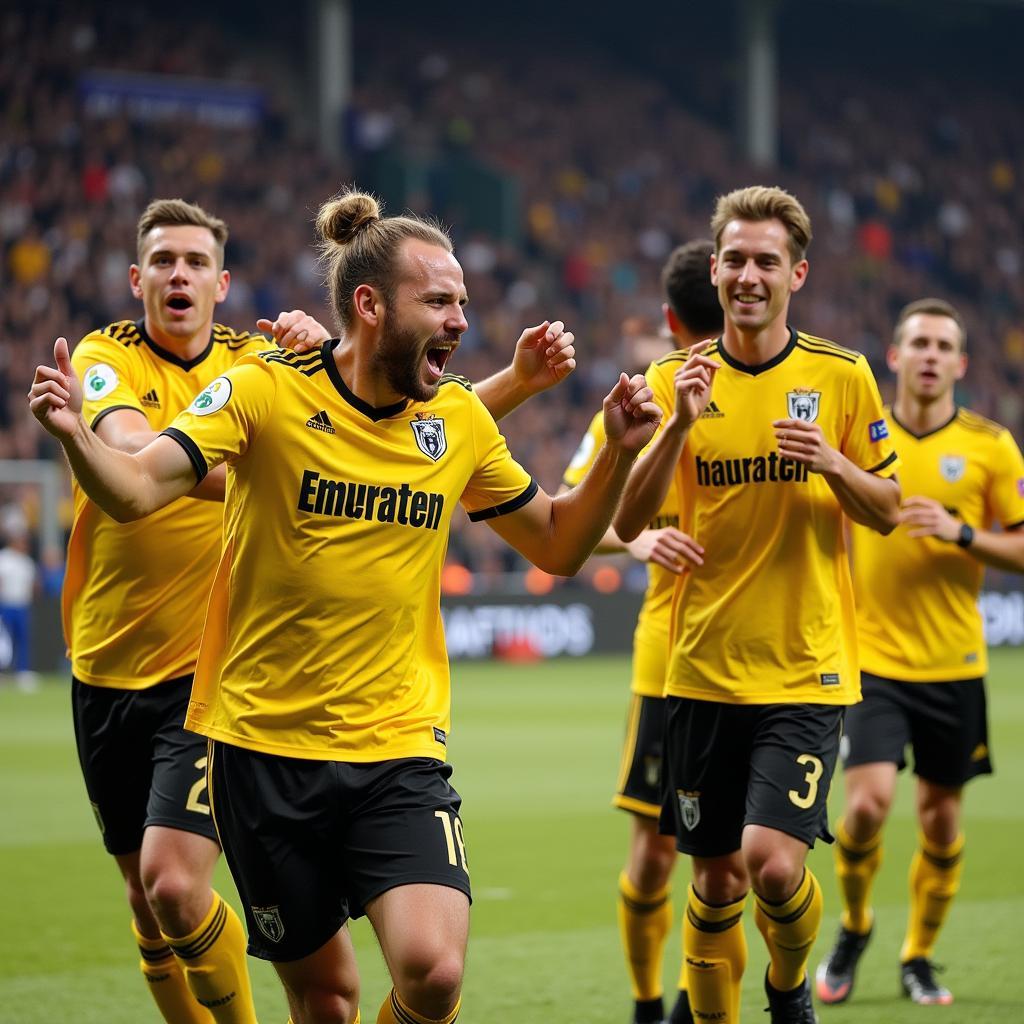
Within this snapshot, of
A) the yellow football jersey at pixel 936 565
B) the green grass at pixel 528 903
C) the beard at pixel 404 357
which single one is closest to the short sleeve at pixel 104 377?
the beard at pixel 404 357

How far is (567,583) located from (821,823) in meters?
21.2

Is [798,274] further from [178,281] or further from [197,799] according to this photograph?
[197,799]

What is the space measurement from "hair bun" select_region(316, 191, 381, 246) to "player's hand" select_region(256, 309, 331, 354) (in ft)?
0.93

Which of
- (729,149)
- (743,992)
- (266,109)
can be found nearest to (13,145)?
(266,109)

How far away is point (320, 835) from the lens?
436 cm

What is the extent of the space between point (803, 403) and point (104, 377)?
89.7 inches

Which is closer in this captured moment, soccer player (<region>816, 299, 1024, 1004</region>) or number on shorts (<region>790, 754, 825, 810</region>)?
number on shorts (<region>790, 754, 825, 810</region>)

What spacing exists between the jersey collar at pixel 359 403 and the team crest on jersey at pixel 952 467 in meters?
3.77

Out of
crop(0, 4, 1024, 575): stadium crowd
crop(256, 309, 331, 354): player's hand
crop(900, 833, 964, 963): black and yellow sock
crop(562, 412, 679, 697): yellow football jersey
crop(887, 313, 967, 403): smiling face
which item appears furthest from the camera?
crop(0, 4, 1024, 575): stadium crowd

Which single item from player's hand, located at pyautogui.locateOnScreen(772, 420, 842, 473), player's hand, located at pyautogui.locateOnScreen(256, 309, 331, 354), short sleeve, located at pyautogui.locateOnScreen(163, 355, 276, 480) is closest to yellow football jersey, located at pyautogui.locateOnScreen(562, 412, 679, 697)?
player's hand, located at pyautogui.locateOnScreen(772, 420, 842, 473)

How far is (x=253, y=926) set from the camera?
14.5 ft

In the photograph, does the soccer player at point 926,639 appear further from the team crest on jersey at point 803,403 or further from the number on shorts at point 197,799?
the number on shorts at point 197,799

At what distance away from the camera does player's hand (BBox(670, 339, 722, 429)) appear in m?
5.25

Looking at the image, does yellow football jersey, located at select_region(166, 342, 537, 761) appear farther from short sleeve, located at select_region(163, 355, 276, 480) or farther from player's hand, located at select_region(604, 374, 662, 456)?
player's hand, located at select_region(604, 374, 662, 456)
